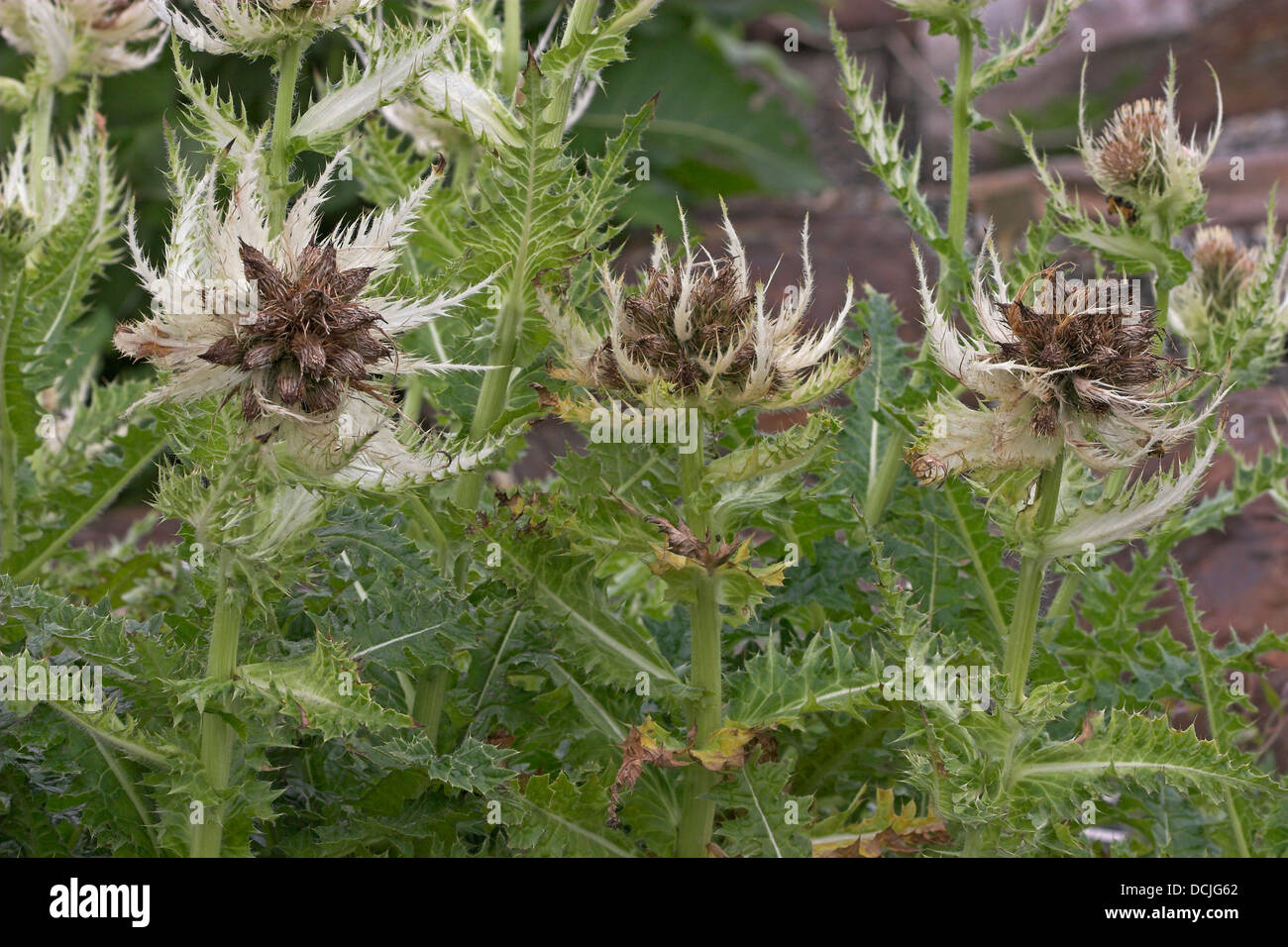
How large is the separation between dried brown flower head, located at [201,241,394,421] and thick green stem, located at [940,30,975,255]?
117 cm

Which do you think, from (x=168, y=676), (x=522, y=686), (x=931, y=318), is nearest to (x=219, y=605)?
(x=168, y=676)

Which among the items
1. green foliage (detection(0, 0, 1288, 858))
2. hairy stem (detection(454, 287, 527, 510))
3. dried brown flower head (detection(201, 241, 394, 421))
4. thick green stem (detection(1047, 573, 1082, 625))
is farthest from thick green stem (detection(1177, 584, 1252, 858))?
dried brown flower head (detection(201, 241, 394, 421))

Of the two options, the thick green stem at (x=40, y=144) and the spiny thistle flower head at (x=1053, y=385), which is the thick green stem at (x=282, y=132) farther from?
the thick green stem at (x=40, y=144)

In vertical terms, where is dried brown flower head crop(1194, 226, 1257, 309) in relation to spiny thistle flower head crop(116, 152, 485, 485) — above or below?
above

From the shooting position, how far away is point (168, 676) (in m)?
1.82

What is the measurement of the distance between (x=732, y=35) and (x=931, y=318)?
6.32m

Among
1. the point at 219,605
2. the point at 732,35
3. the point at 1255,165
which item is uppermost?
the point at 732,35

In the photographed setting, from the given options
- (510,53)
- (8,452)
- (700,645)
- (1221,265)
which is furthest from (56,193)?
(1221,265)

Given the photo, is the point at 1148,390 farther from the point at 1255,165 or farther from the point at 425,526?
the point at 1255,165

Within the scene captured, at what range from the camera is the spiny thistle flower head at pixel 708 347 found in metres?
1.79

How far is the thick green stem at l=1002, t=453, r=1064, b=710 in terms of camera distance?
1788 mm

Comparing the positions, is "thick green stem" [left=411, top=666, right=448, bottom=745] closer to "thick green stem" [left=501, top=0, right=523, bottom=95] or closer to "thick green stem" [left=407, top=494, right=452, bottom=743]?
"thick green stem" [left=407, top=494, right=452, bottom=743]

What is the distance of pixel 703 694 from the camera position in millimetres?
1904

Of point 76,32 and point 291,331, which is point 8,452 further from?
point 291,331
